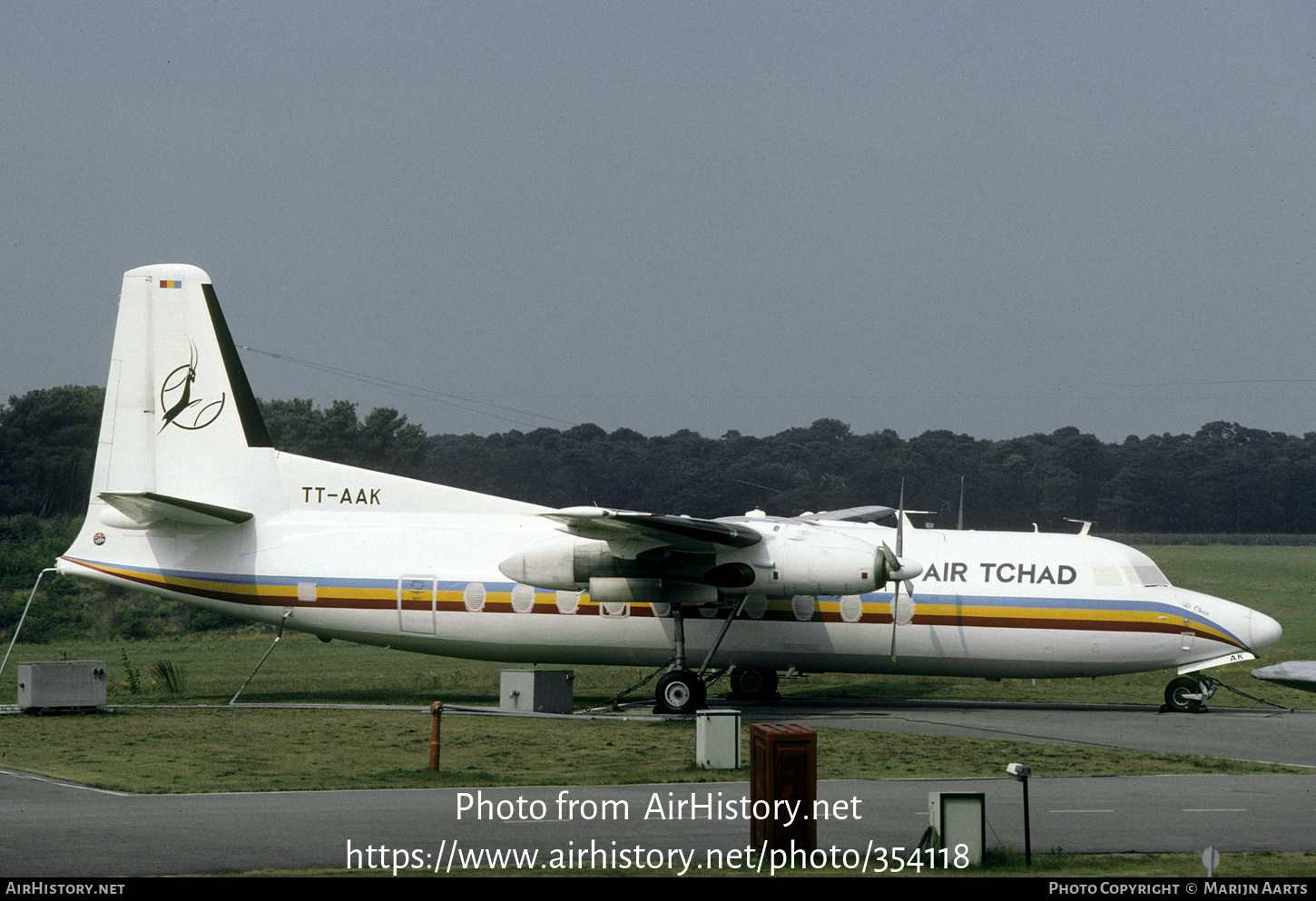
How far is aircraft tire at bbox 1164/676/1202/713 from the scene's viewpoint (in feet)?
74.0

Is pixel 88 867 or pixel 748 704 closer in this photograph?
pixel 88 867

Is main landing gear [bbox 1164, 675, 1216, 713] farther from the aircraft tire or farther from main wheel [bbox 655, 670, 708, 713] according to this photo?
main wheel [bbox 655, 670, 708, 713]

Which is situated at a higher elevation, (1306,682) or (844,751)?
(1306,682)

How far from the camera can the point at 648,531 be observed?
2048 centimetres

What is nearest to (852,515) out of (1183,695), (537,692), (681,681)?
(681,681)

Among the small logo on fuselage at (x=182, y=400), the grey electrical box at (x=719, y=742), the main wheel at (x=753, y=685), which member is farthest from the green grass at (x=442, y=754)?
the small logo on fuselage at (x=182, y=400)

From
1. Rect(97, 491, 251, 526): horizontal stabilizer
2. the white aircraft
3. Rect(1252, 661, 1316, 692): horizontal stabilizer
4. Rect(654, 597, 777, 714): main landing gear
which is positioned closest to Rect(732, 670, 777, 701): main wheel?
the white aircraft

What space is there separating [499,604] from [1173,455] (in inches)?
3356

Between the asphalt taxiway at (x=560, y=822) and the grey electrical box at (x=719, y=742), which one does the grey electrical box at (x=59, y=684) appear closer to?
the asphalt taxiway at (x=560, y=822)

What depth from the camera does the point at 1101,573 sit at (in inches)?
878

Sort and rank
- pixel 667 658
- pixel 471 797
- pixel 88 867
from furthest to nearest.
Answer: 1. pixel 667 658
2. pixel 471 797
3. pixel 88 867

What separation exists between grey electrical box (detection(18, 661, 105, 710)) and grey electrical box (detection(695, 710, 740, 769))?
438 inches

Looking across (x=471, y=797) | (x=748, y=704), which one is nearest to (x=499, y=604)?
(x=748, y=704)
